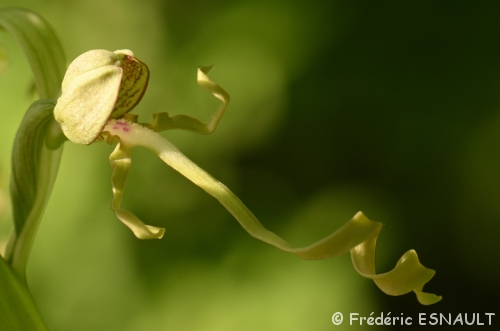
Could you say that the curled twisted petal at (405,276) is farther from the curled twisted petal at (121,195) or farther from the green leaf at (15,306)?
the green leaf at (15,306)

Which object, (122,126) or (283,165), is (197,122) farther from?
(283,165)

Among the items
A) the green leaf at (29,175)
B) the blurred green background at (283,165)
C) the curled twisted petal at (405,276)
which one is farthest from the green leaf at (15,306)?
the blurred green background at (283,165)

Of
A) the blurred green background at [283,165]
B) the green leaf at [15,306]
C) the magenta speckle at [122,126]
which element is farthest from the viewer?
the blurred green background at [283,165]

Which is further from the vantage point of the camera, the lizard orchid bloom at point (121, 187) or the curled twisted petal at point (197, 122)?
the curled twisted petal at point (197, 122)

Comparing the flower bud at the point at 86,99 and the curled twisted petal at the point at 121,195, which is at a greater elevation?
the flower bud at the point at 86,99

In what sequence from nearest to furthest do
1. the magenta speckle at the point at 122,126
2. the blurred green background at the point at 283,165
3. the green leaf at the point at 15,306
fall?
the green leaf at the point at 15,306, the magenta speckle at the point at 122,126, the blurred green background at the point at 283,165

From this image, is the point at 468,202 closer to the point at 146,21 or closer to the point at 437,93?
the point at 437,93

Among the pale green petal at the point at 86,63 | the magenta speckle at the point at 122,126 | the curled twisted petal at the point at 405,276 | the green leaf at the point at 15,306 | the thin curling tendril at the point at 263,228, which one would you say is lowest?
the green leaf at the point at 15,306
